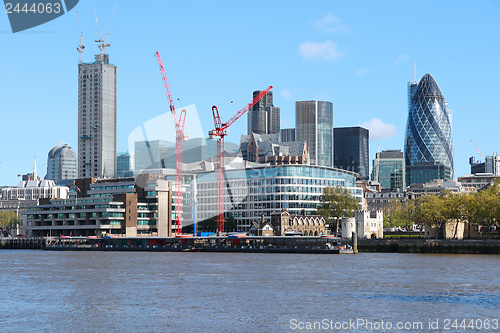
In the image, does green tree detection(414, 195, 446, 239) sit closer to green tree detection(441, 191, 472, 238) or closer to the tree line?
the tree line

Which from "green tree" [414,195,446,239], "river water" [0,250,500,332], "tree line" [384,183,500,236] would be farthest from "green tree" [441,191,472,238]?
"river water" [0,250,500,332]

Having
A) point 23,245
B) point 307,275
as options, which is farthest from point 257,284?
point 23,245

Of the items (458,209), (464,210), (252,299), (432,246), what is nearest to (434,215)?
(458,209)

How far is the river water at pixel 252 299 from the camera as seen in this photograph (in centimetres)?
5006

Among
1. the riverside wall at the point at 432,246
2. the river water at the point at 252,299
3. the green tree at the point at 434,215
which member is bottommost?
the river water at the point at 252,299

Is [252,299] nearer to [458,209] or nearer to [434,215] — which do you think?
[434,215]

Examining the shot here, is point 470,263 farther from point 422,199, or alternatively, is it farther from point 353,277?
point 422,199

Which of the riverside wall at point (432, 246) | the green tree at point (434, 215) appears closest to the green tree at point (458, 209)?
the green tree at point (434, 215)

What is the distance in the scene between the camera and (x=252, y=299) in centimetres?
6247

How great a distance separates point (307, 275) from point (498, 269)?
25953mm

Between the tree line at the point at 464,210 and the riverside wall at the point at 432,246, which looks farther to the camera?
the tree line at the point at 464,210

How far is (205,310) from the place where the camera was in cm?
5644

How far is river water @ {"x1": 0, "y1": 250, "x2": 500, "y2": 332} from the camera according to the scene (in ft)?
164

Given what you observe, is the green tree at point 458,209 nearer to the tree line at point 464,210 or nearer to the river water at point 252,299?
the tree line at point 464,210
